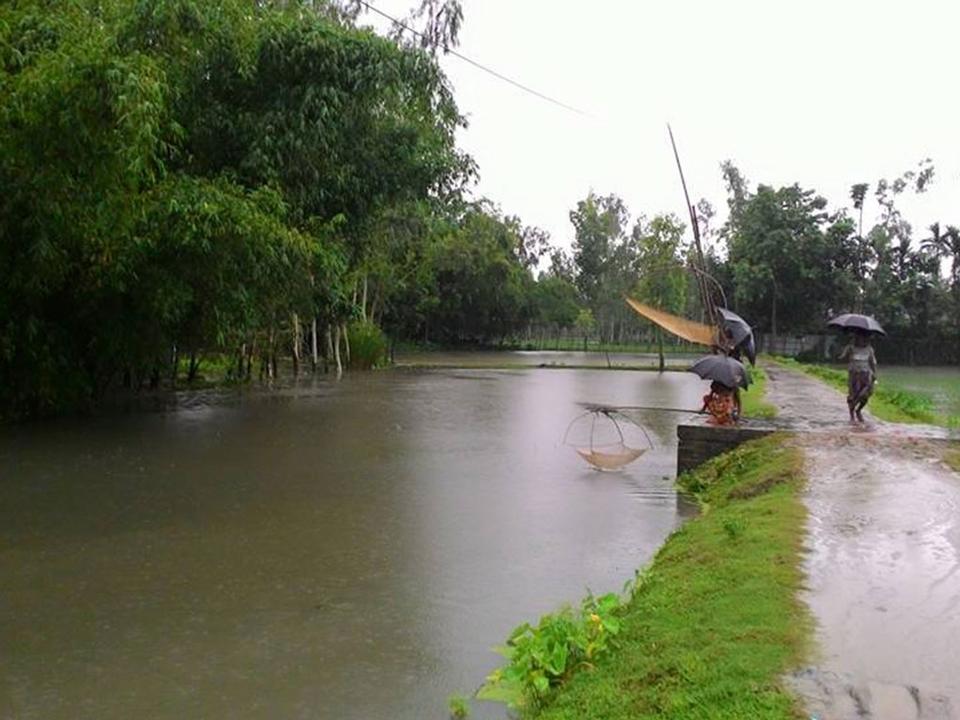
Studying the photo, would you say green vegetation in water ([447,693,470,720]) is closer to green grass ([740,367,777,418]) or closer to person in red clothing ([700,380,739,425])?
person in red clothing ([700,380,739,425])

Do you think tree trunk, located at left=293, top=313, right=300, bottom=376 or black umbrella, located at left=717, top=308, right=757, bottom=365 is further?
tree trunk, located at left=293, top=313, right=300, bottom=376

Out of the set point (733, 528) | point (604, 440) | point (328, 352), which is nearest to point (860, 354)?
point (604, 440)

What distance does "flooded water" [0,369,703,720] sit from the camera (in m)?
4.32

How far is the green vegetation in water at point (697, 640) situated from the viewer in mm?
3367

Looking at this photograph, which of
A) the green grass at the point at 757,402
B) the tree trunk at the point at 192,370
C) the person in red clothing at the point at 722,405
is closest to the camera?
the person in red clothing at the point at 722,405

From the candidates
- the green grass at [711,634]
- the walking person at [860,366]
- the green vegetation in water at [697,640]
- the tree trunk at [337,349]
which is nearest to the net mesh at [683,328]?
the walking person at [860,366]

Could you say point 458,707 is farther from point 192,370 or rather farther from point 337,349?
point 337,349

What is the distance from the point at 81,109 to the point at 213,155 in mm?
4678

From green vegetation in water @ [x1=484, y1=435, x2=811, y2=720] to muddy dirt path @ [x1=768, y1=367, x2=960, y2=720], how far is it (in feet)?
0.44

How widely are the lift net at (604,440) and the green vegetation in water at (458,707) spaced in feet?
21.0

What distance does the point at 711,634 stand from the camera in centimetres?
399

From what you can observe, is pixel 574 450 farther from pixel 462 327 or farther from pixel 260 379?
pixel 462 327

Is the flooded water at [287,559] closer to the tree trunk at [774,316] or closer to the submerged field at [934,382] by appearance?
the submerged field at [934,382]

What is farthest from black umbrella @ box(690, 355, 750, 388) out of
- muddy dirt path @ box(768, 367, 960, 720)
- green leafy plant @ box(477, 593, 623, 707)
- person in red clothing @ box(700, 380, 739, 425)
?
green leafy plant @ box(477, 593, 623, 707)
